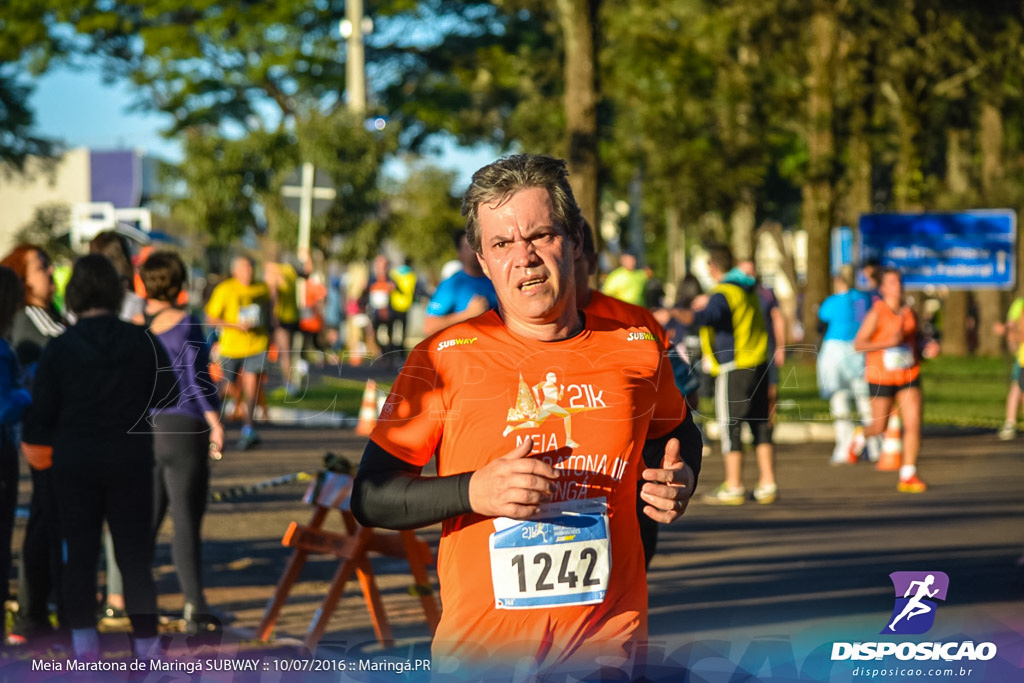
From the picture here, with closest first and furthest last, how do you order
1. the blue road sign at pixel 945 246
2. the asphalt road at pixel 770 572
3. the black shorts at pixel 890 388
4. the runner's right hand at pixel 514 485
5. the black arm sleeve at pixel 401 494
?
1. the runner's right hand at pixel 514 485
2. the black arm sleeve at pixel 401 494
3. the asphalt road at pixel 770 572
4. the black shorts at pixel 890 388
5. the blue road sign at pixel 945 246

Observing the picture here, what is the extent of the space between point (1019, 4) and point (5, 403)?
22027mm

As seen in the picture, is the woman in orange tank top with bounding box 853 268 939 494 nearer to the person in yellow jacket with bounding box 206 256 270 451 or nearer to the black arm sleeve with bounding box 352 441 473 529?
the person in yellow jacket with bounding box 206 256 270 451

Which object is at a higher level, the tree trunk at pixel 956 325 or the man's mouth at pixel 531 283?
the man's mouth at pixel 531 283

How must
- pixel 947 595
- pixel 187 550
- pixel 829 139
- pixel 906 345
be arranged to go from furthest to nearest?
pixel 829 139 < pixel 906 345 < pixel 947 595 < pixel 187 550

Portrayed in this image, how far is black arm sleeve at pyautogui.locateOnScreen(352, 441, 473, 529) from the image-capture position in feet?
10.6

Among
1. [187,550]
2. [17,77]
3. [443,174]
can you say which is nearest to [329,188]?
[187,550]

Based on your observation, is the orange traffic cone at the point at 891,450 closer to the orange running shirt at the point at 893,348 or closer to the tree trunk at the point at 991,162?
the orange running shirt at the point at 893,348

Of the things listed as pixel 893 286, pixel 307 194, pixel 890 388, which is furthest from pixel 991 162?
pixel 890 388

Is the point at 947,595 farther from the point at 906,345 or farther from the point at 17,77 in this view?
the point at 17,77

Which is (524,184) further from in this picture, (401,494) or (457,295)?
(457,295)

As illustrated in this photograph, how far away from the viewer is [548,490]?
313 cm

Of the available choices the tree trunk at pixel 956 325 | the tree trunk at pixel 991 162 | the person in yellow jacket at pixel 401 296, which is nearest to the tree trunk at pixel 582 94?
the person in yellow jacket at pixel 401 296

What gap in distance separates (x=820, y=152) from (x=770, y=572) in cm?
2050

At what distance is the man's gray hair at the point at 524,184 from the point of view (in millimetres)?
3383
